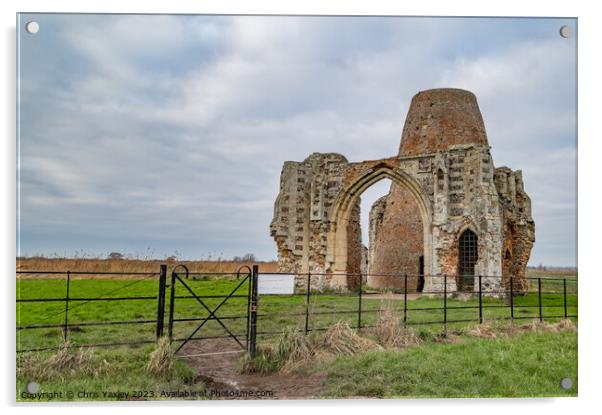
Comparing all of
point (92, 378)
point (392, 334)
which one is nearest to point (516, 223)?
point (392, 334)

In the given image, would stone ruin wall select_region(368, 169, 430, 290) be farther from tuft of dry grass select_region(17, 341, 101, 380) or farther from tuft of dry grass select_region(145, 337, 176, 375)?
tuft of dry grass select_region(17, 341, 101, 380)

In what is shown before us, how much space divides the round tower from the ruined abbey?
0.16 ft

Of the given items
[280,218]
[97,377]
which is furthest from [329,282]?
[97,377]

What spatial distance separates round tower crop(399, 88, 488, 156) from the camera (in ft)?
81.8

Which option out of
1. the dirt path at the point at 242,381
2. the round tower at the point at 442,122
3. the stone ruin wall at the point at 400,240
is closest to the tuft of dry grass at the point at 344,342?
the dirt path at the point at 242,381

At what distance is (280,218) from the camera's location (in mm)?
21672

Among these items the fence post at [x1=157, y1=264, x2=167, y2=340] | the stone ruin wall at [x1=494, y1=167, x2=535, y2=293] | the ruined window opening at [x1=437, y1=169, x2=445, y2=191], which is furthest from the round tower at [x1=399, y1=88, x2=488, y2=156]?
the fence post at [x1=157, y1=264, x2=167, y2=340]

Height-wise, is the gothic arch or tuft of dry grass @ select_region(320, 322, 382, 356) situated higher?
the gothic arch

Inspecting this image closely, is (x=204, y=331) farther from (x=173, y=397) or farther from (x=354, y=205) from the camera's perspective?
(x=354, y=205)

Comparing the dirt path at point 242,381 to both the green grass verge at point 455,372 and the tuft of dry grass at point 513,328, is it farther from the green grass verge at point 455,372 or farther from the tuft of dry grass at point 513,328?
the tuft of dry grass at point 513,328

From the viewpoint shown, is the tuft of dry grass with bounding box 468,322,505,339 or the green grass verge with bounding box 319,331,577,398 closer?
the green grass verge with bounding box 319,331,577,398

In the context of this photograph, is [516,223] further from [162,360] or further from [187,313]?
[162,360]

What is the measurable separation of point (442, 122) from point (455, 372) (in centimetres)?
1923

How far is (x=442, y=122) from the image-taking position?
82.7ft
